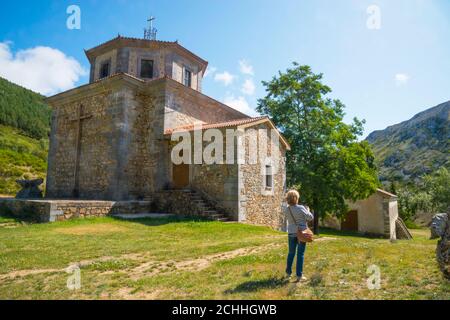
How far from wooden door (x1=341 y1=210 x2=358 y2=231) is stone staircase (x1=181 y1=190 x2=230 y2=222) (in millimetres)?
16472

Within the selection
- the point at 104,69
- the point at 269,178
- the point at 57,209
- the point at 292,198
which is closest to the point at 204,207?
the point at 269,178

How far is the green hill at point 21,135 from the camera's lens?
1183 inches

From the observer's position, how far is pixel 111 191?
14625 mm

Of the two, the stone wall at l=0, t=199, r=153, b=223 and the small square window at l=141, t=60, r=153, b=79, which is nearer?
Result: the stone wall at l=0, t=199, r=153, b=223

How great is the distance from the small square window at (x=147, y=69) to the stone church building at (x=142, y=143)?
0.06m

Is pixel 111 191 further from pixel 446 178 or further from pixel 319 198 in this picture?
pixel 446 178

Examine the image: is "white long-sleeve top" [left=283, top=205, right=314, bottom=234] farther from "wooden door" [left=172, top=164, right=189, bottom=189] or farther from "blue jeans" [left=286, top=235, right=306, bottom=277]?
"wooden door" [left=172, top=164, right=189, bottom=189]

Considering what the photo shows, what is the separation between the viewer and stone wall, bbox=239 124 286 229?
44.4ft

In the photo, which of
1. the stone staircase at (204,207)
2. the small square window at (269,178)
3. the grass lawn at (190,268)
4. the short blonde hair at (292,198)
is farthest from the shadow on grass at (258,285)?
the small square window at (269,178)

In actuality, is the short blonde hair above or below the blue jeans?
above

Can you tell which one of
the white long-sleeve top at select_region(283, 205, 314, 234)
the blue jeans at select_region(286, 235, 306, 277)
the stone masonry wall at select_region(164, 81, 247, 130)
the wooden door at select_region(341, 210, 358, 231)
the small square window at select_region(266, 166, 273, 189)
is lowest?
the wooden door at select_region(341, 210, 358, 231)

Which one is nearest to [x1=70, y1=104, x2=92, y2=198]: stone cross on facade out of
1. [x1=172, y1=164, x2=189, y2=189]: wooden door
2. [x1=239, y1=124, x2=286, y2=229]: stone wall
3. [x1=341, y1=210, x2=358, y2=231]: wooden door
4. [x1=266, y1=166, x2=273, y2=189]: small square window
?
[x1=172, y1=164, x2=189, y2=189]: wooden door

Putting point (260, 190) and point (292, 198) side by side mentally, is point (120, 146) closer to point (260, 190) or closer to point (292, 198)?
point (260, 190)

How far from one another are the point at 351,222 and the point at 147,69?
20324mm
